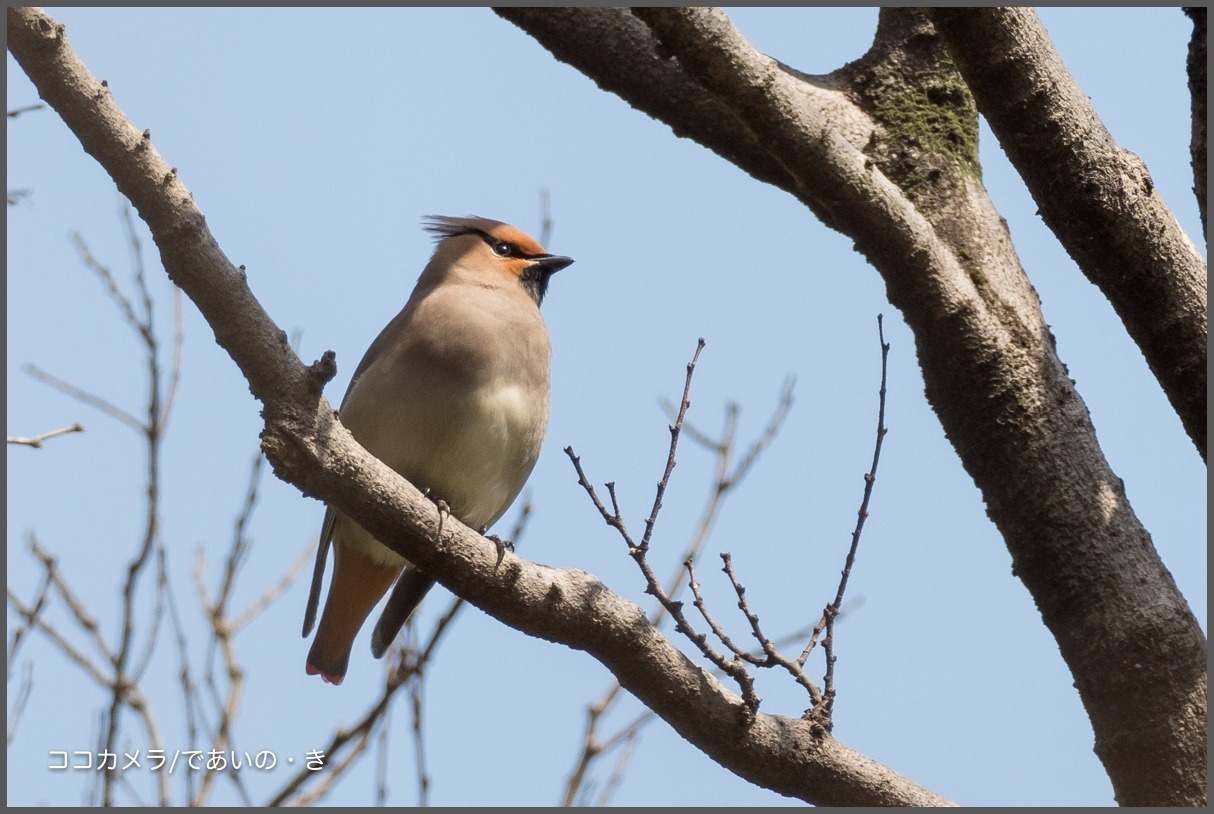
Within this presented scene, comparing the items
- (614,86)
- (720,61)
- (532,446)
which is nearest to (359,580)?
(532,446)

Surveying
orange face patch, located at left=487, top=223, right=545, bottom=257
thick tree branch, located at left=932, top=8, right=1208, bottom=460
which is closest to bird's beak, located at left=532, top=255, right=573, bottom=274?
orange face patch, located at left=487, top=223, right=545, bottom=257

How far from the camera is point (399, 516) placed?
3084 mm

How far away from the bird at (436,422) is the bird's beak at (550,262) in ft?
1.27

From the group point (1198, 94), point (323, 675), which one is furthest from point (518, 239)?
point (1198, 94)

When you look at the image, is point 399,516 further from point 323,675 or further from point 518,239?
point 518,239

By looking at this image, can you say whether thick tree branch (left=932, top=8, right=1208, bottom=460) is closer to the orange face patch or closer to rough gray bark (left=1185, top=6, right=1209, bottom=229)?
rough gray bark (left=1185, top=6, right=1209, bottom=229)

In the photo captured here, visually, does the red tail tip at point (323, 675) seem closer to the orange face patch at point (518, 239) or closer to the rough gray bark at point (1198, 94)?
the orange face patch at point (518, 239)

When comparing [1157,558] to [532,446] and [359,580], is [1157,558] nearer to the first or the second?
[532,446]

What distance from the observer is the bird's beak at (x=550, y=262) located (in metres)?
5.67

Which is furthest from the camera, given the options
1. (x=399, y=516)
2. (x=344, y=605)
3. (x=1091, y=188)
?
(x=344, y=605)

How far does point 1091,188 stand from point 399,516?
1.94 metres

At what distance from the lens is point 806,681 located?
3.19 metres

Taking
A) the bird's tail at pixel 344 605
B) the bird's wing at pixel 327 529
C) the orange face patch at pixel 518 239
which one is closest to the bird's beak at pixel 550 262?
the orange face patch at pixel 518 239

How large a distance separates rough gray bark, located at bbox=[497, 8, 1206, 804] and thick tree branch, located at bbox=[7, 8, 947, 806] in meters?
0.59
